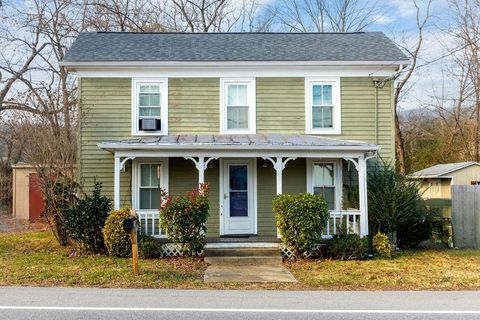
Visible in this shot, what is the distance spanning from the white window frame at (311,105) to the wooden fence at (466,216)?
4092 millimetres

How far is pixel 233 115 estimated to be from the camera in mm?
14594

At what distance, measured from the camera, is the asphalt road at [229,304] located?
6656 mm

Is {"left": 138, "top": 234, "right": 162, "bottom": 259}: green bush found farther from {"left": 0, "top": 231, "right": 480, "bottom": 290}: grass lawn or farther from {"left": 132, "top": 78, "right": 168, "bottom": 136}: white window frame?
{"left": 132, "top": 78, "right": 168, "bottom": 136}: white window frame

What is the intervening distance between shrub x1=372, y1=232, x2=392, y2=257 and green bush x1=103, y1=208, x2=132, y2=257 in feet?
20.5

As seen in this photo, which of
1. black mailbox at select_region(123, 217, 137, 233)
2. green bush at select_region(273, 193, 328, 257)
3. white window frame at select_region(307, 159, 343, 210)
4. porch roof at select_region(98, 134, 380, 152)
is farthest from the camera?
white window frame at select_region(307, 159, 343, 210)

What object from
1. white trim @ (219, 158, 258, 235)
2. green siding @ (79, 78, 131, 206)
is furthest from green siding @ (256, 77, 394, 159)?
green siding @ (79, 78, 131, 206)

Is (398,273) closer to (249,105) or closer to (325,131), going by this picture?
(325,131)

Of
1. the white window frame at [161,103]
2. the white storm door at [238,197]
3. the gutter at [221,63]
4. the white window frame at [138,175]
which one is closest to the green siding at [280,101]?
the gutter at [221,63]

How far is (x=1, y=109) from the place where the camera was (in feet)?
78.4

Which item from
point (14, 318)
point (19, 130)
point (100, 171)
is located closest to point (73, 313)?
point (14, 318)

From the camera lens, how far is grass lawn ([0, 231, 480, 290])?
917 cm

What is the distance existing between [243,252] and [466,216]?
705 centimetres

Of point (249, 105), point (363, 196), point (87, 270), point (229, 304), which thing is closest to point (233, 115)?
point (249, 105)

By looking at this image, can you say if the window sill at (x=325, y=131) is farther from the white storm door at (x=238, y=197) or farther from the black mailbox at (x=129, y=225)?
the black mailbox at (x=129, y=225)
